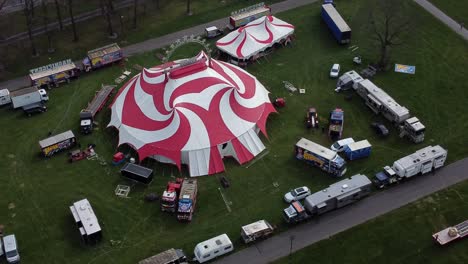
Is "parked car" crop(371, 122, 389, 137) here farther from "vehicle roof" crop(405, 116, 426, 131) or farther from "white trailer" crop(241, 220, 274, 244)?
"white trailer" crop(241, 220, 274, 244)

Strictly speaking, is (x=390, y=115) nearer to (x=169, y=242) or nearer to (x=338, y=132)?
(x=338, y=132)

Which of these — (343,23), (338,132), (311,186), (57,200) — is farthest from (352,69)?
(57,200)

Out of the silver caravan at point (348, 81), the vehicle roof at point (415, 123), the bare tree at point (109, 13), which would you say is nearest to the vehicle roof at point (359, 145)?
the vehicle roof at point (415, 123)

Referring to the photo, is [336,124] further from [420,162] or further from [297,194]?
[297,194]

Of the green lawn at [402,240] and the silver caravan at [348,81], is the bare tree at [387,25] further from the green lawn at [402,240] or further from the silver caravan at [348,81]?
the green lawn at [402,240]

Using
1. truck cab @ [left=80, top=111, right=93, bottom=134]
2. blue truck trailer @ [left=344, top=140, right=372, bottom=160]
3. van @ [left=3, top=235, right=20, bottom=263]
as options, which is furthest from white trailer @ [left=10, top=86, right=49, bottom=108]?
blue truck trailer @ [left=344, top=140, right=372, bottom=160]
